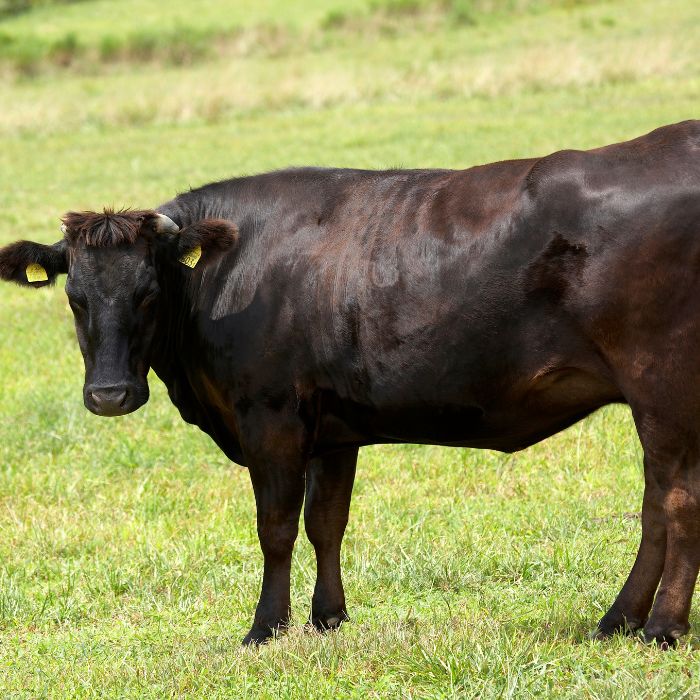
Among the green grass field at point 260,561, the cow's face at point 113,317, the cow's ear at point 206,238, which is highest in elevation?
the cow's ear at point 206,238

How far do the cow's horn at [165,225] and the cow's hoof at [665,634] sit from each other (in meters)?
2.72

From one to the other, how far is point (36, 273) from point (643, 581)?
312cm

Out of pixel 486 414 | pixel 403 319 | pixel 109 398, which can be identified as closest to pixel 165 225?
pixel 109 398

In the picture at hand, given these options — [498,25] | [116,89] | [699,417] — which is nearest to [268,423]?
[699,417]

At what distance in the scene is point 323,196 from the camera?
A: 6.00 metres

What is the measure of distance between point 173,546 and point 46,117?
2303cm

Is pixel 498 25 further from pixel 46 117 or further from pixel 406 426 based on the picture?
pixel 406 426

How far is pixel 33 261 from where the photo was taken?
612 cm

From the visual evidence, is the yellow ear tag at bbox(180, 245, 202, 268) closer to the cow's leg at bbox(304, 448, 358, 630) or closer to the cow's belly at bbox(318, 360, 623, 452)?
the cow's belly at bbox(318, 360, 623, 452)

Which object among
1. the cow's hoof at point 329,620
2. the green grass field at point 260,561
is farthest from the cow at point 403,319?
the green grass field at point 260,561

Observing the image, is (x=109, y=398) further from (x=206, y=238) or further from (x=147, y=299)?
(x=206, y=238)

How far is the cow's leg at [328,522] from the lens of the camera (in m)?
5.92

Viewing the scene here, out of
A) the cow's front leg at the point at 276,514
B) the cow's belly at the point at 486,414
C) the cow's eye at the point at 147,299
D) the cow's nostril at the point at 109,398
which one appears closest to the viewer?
the cow's belly at the point at 486,414

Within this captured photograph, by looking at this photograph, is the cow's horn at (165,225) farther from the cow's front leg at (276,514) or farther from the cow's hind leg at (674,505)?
the cow's hind leg at (674,505)
